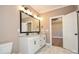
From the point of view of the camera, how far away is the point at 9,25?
8.42ft

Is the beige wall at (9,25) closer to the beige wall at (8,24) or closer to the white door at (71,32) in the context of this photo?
the beige wall at (8,24)

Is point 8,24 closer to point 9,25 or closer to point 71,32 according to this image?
point 9,25

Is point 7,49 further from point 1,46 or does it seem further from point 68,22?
point 68,22

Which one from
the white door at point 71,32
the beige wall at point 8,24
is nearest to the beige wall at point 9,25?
the beige wall at point 8,24

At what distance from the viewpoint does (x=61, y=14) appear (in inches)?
201

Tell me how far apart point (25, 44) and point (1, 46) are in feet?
3.39

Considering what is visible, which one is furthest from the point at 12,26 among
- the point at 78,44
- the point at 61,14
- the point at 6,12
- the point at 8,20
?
the point at 61,14

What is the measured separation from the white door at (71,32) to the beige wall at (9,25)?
211 centimetres

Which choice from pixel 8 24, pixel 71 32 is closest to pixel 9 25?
pixel 8 24

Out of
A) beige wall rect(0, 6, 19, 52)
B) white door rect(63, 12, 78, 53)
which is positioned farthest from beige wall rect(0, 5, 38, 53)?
white door rect(63, 12, 78, 53)

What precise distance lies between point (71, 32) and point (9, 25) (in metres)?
2.51

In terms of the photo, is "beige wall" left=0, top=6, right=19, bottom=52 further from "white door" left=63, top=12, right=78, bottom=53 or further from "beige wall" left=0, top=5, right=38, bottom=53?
"white door" left=63, top=12, right=78, bottom=53

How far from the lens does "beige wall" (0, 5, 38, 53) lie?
2273 mm

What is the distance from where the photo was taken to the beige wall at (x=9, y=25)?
2273mm
